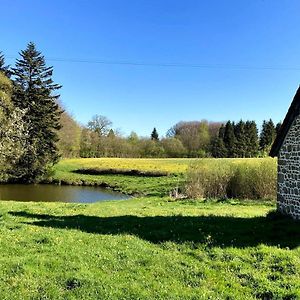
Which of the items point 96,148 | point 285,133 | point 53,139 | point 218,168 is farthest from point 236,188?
point 96,148

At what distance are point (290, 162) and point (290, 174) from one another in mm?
443

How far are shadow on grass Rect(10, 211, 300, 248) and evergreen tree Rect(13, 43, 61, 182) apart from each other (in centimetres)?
3065

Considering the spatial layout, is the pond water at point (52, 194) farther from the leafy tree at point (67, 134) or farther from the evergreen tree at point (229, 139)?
the evergreen tree at point (229, 139)

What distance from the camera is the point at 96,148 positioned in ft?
269

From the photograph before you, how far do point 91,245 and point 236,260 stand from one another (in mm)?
3728

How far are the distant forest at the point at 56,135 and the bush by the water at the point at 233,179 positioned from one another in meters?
14.2

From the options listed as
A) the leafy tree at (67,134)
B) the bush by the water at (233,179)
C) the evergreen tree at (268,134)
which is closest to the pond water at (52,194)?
the bush by the water at (233,179)

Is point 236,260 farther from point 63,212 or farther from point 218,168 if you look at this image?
point 218,168

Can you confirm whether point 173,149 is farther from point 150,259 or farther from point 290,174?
point 150,259

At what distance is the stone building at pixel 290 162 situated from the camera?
1316 centimetres

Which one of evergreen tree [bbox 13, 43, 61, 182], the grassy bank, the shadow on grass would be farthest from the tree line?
the shadow on grass

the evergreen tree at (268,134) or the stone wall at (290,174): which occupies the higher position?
the evergreen tree at (268,134)

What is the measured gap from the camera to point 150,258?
28.9ft

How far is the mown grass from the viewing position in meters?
7.23
